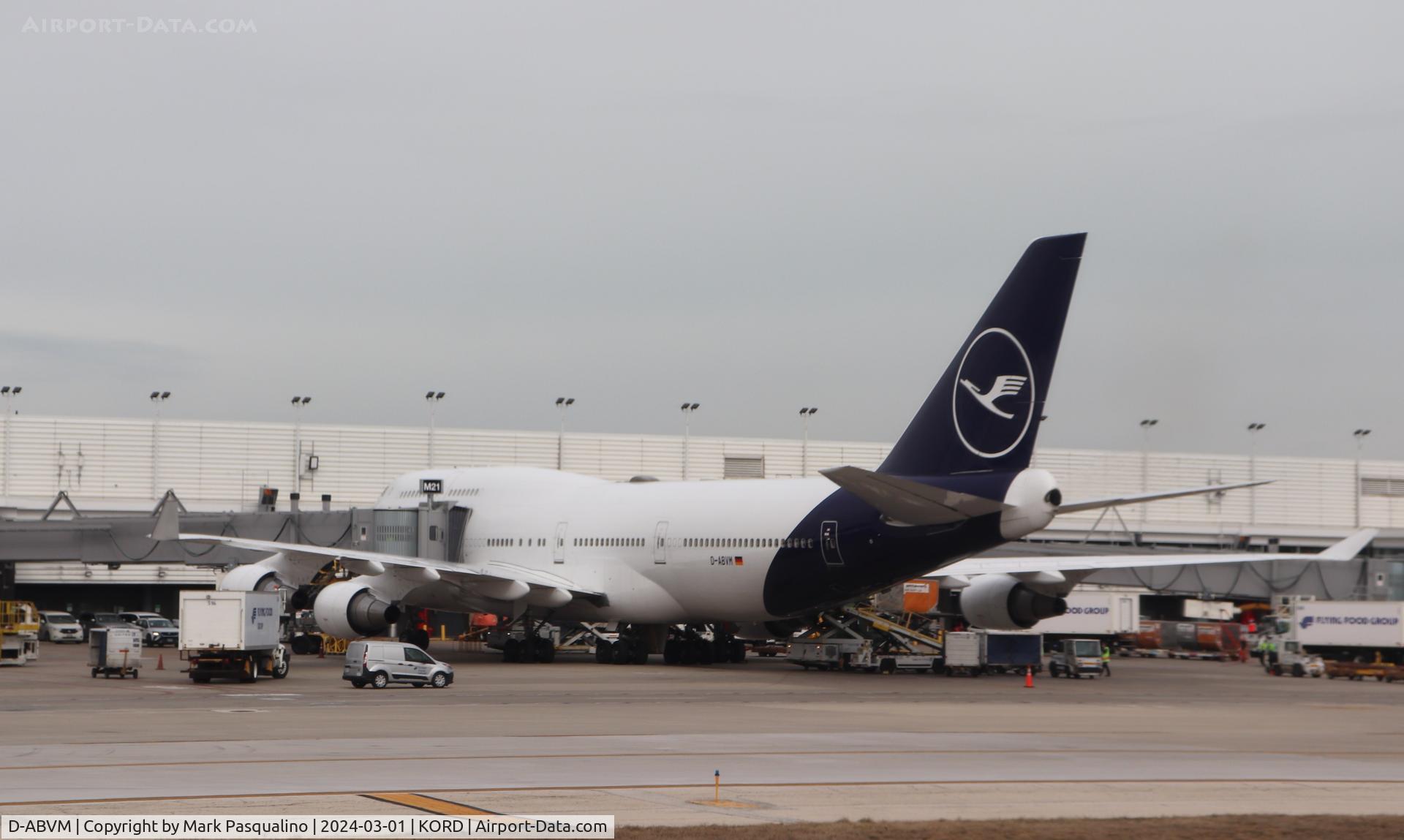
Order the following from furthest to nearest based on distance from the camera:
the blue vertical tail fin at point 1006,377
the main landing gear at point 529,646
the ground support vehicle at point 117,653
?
1. the main landing gear at point 529,646
2. the ground support vehicle at point 117,653
3. the blue vertical tail fin at point 1006,377

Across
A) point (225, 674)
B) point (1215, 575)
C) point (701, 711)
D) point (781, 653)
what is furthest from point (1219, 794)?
point (1215, 575)

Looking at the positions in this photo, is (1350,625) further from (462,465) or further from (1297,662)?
(462,465)

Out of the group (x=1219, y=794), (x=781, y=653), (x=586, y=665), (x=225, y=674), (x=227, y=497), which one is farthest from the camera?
(x=227, y=497)

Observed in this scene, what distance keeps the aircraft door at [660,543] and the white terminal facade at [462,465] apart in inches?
1145

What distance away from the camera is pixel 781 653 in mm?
55188

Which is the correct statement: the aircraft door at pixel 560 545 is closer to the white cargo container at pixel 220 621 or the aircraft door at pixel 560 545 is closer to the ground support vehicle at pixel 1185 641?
the white cargo container at pixel 220 621

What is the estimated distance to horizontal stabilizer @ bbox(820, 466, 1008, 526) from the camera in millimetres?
32906

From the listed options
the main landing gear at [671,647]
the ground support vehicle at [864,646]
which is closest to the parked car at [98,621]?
the main landing gear at [671,647]

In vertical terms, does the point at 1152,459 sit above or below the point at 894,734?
above

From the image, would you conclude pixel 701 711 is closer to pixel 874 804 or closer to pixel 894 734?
pixel 894 734

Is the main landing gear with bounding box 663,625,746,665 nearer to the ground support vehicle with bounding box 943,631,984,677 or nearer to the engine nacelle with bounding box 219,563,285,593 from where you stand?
the ground support vehicle with bounding box 943,631,984,677

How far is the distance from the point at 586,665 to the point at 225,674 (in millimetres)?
12427

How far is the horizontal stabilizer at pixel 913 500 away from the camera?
32906 millimetres

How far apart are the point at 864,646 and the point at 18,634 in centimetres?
2292
